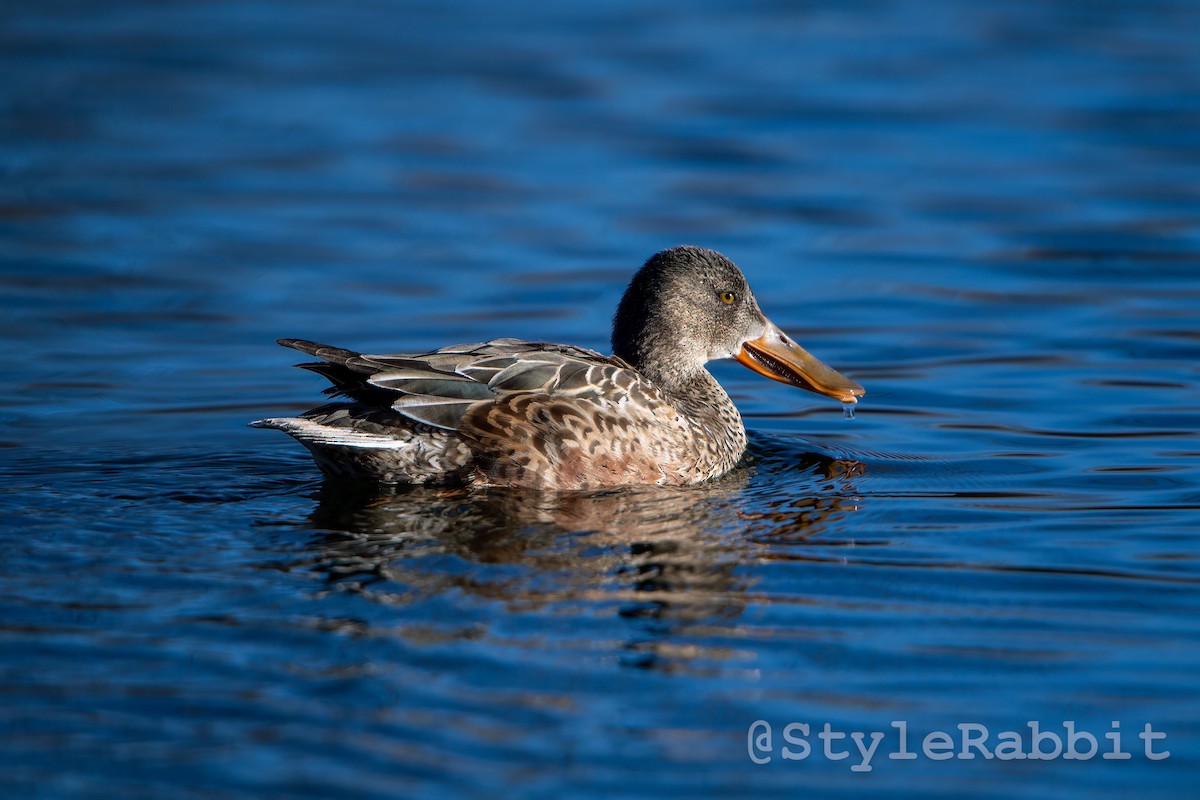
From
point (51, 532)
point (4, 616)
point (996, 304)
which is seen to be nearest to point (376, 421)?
point (51, 532)

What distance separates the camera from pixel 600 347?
10.4m

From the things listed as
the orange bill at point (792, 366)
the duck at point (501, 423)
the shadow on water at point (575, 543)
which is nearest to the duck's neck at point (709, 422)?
the duck at point (501, 423)

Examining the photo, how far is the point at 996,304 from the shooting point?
11297 millimetres

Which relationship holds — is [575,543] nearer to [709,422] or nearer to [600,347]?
[709,422]

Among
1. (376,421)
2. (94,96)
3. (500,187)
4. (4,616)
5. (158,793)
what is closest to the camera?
(158,793)

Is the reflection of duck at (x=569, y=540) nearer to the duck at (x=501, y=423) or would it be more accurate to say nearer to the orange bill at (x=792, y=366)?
the duck at (x=501, y=423)

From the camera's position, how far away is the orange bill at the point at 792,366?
8672 mm

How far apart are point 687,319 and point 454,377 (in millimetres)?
1492

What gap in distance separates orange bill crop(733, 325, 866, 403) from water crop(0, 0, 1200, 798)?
0.97 ft

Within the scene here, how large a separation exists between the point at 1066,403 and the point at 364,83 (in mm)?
9887

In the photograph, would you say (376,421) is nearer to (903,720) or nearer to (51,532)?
(51,532)

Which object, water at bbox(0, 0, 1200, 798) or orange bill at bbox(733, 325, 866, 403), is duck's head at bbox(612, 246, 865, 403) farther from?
water at bbox(0, 0, 1200, 798)

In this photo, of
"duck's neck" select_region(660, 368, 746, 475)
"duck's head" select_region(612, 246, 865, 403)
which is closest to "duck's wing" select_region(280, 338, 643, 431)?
"duck's neck" select_region(660, 368, 746, 475)

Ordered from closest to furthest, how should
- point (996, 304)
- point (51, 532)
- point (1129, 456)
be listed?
point (51, 532) < point (1129, 456) < point (996, 304)
